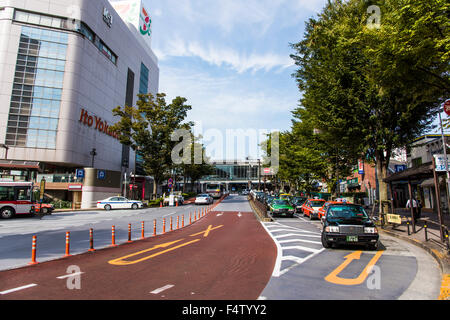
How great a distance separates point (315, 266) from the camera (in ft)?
24.3

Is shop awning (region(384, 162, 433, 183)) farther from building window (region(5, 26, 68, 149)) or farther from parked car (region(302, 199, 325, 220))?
building window (region(5, 26, 68, 149))

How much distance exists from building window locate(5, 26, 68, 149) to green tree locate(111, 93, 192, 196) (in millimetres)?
12693

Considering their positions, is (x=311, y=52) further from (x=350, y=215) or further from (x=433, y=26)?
(x=350, y=215)

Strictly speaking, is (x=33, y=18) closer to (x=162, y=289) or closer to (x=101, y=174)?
(x=101, y=174)

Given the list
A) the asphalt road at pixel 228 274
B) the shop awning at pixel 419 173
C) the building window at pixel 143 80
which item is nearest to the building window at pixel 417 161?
the shop awning at pixel 419 173

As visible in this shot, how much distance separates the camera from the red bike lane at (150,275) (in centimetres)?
511

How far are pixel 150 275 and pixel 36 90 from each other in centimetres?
4747

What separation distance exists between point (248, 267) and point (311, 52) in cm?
1860

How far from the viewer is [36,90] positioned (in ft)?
138

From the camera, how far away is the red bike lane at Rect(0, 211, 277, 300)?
511cm

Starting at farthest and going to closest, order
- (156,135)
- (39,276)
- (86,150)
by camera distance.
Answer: (86,150), (156,135), (39,276)

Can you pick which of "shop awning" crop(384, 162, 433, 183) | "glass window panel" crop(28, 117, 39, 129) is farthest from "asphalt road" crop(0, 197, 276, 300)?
"glass window panel" crop(28, 117, 39, 129)

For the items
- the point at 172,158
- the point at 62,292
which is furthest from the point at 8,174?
the point at 62,292

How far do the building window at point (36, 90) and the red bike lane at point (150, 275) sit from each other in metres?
40.9
